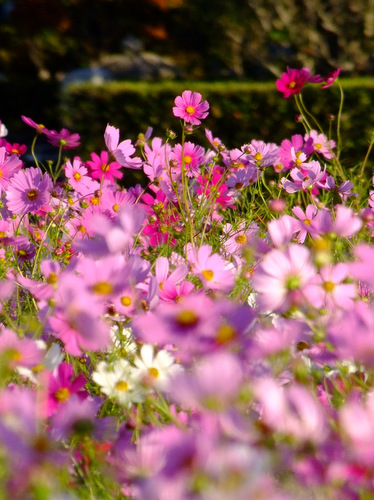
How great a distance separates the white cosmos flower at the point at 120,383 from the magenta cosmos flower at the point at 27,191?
707 millimetres

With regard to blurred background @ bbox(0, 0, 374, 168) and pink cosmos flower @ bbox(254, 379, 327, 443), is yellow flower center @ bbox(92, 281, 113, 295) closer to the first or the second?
pink cosmos flower @ bbox(254, 379, 327, 443)

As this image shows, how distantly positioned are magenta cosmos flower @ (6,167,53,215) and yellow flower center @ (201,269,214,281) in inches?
25.3

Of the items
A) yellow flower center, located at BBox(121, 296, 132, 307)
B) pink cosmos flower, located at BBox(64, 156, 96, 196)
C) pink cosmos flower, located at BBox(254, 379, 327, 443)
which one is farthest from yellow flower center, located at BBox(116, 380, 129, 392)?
pink cosmos flower, located at BBox(64, 156, 96, 196)

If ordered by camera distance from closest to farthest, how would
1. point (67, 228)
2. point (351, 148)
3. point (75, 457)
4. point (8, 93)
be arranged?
1. point (75, 457)
2. point (67, 228)
3. point (351, 148)
4. point (8, 93)

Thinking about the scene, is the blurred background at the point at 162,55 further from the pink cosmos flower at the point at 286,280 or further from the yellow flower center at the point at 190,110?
the pink cosmos flower at the point at 286,280

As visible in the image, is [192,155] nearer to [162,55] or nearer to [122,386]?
[122,386]

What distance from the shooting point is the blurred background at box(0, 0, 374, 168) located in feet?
21.6

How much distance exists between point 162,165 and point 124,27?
1118cm

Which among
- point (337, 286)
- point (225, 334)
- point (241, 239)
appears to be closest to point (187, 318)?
point (225, 334)

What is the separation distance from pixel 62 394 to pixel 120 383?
0.08 m

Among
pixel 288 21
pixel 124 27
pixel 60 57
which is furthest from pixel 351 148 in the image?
pixel 60 57

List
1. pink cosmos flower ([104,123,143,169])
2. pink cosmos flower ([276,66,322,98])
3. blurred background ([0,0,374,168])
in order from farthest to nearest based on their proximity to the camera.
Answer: blurred background ([0,0,374,168]) → pink cosmos flower ([276,66,322,98]) → pink cosmos flower ([104,123,143,169])

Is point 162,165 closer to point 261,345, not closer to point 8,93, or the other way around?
point 261,345

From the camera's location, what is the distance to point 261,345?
633 mm
